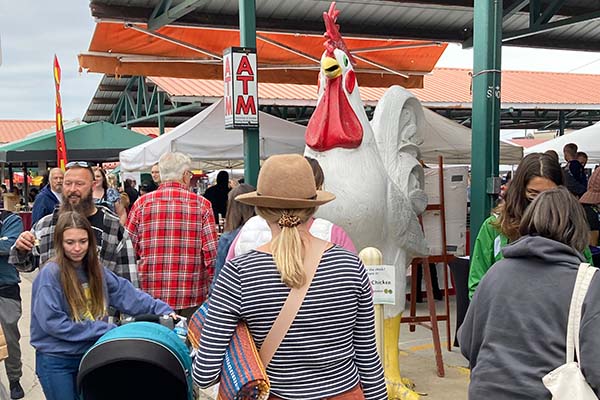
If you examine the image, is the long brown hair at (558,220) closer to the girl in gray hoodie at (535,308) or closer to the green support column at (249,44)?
the girl in gray hoodie at (535,308)

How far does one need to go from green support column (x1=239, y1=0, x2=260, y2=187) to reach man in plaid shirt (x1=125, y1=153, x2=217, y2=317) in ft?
4.42

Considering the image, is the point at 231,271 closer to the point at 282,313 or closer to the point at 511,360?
the point at 282,313

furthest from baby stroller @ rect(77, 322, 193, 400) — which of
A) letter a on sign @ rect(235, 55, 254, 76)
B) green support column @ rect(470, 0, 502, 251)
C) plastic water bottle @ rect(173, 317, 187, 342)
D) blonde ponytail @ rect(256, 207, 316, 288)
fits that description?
letter a on sign @ rect(235, 55, 254, 76)

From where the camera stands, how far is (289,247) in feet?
6.75

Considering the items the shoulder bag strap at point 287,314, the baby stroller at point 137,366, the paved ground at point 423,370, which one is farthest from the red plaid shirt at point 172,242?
the shoulder bag strap at point 287,314

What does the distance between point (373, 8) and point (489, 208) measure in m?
4.41

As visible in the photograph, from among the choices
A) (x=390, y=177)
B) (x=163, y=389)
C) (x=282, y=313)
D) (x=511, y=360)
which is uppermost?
(x=390, y=177)

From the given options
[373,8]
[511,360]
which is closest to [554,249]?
[511,360]

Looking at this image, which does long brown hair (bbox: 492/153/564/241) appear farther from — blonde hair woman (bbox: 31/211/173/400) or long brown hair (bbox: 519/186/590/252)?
blonde hair woman (bbox: 31/211/173/400)

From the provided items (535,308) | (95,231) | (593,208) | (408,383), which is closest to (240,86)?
(95,231)

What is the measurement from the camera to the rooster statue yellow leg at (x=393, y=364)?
4.29 metres

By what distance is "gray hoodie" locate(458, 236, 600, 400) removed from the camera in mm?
2133

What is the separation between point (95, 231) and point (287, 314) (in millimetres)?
2206

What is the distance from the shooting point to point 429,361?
5727 millimetres
